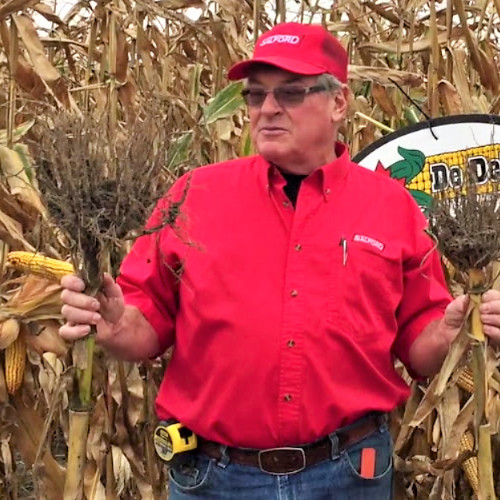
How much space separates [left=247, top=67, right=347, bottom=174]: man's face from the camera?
2318 mm

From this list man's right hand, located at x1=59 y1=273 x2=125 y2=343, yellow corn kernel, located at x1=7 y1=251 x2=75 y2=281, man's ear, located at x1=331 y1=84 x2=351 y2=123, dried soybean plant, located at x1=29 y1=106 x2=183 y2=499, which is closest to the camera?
dried soybean plant, located at x1=29 y1=106 x2=183 y2=499

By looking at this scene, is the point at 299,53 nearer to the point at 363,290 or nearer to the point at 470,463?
the point at 363,290

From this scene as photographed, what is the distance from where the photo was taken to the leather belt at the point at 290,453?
7.39 ft

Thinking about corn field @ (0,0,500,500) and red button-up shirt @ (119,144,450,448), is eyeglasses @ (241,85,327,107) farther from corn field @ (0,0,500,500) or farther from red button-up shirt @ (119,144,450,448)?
corn field @ (0,0,500,500)

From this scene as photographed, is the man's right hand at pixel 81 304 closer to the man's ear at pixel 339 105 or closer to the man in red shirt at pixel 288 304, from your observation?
the man in red shirt at pixel 288 304

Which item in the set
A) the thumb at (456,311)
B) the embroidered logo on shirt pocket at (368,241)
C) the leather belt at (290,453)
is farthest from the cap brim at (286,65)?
the leather belt at (290,453)

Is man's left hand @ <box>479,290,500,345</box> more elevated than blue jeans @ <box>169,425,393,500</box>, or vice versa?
man's left hand @ <box>479,290,500,345</box>

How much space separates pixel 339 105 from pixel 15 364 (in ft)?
4.29

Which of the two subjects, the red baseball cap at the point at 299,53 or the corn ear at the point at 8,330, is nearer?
the red baseball cap at the point at 299,53

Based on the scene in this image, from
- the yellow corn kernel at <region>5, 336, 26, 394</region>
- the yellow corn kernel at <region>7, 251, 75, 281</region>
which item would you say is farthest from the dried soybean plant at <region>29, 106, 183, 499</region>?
the yellow corn kernel at <region>5, 336, 26, 394</region>

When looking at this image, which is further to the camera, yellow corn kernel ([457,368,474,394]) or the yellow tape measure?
yellow corn kernel ([457,368,474,394])

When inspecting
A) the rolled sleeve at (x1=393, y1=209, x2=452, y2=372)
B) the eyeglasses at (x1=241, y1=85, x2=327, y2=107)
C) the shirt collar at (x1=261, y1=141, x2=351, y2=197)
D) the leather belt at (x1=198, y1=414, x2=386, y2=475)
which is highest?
the eyeglasses at (x1=241, y1=85, x2=327, y2=107)

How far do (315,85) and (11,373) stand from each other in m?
1.34

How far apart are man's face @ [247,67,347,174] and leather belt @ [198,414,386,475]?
0.70 metres
